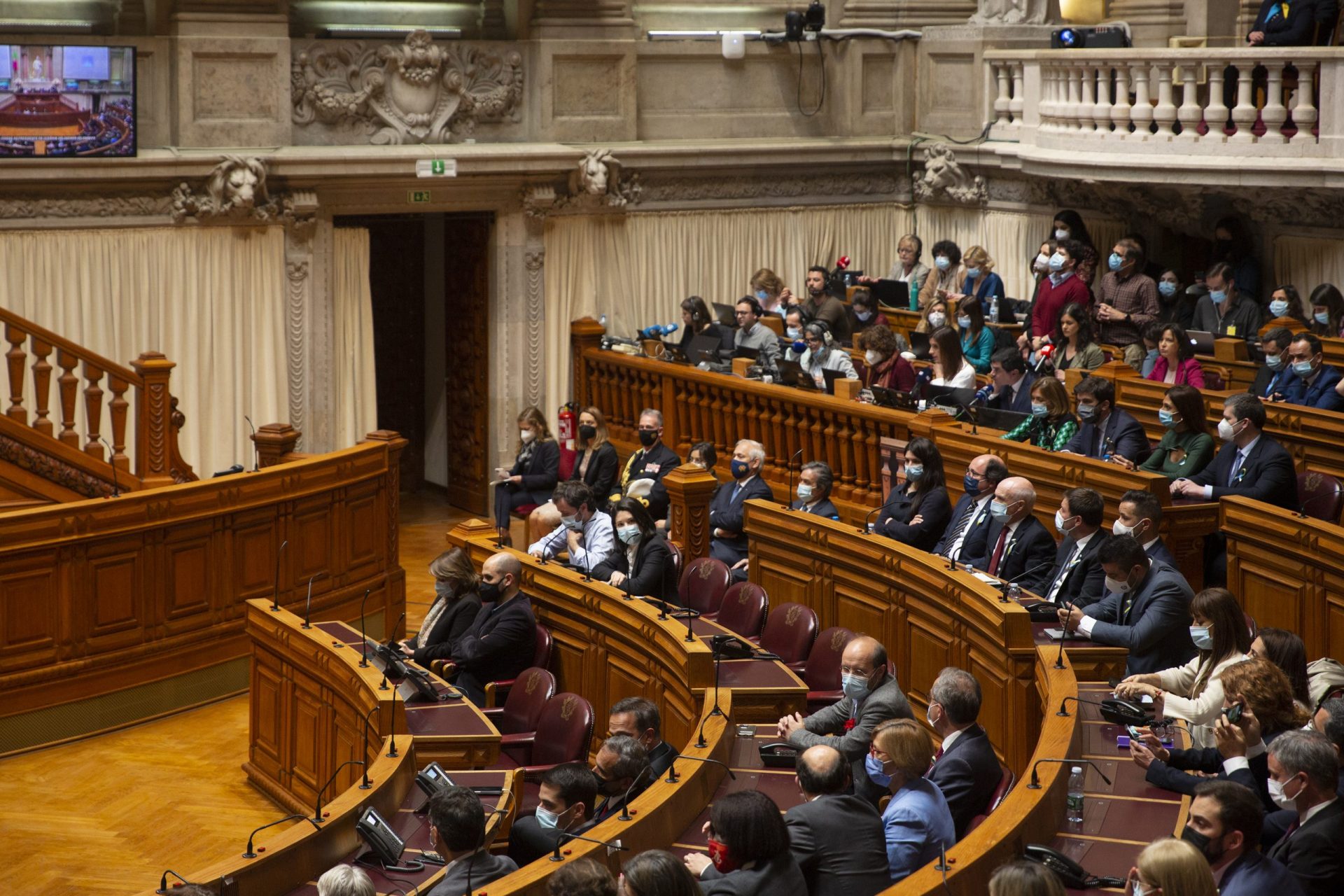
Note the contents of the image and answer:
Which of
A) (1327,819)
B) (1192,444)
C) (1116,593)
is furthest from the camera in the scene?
(1192,444)

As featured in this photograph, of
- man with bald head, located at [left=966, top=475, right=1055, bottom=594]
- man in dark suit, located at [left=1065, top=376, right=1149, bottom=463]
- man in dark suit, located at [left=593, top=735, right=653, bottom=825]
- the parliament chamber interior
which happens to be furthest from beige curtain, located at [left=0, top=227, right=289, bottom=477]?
man in dark suit, located at [left=593, top=735, right=653, bottom=825]

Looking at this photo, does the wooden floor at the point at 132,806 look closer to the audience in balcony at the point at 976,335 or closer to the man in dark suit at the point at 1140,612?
the man in dark suit at the point at 1140,612

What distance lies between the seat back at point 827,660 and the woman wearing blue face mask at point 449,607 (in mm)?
1553

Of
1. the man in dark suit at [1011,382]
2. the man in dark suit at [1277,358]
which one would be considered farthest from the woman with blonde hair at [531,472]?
the man in dark suit at [1277,358]

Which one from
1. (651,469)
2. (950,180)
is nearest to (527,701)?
(651,469)

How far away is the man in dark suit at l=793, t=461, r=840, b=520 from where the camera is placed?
28.1 feet

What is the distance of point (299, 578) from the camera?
942 centimetres

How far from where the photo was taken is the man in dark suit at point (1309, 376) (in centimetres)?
849

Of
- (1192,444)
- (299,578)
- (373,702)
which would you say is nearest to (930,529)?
(1192,444)

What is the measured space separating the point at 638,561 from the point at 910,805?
3.35m

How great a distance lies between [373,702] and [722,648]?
1.37 meters

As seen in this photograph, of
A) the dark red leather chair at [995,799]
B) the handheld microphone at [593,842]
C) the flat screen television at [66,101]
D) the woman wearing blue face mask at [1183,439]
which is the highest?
the flat screen television at [66,101]

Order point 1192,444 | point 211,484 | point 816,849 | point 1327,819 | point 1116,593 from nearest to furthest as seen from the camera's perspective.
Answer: point 1327,819
point 816,849
point 1116,593
point 1192,444
point 211,484

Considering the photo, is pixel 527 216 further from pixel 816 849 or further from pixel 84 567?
pixel 816 849
